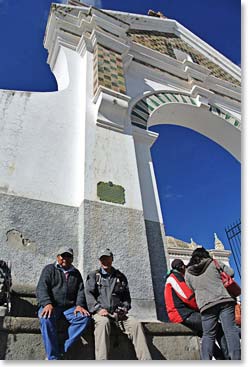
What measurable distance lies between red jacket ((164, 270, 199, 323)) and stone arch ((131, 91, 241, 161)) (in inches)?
129

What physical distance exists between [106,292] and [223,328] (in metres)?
1.10

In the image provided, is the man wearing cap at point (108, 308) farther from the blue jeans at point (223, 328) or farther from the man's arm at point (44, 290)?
the blue jeans at point (223, 328)

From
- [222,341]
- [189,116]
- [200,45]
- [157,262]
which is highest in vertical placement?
[200,45]

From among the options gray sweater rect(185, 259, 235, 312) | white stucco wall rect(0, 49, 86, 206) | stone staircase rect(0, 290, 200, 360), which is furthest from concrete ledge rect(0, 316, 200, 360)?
white stucco wall rect(0, 49, 86, 206)

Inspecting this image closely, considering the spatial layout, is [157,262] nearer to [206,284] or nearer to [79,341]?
[206,284]

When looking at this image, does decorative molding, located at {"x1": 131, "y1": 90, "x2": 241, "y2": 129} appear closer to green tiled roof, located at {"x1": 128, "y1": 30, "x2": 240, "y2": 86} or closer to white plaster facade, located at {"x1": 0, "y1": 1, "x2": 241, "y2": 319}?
white plaster facade, located at {"x1": 0, "y1": 1, "x2": 241, "y2": 319}

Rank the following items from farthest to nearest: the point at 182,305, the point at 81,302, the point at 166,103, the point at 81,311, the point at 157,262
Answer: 1. the point at 166,103
2. the point at 157,262
3. the point at 182,305
4. the point at 81,302
5. the point at 81,311

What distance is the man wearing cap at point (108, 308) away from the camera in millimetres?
2777

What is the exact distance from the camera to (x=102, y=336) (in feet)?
9.06

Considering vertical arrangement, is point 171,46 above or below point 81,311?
above

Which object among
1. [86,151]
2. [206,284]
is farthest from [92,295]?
[86,151]

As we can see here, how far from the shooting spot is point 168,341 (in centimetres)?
323

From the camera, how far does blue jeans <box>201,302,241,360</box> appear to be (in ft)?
9.37

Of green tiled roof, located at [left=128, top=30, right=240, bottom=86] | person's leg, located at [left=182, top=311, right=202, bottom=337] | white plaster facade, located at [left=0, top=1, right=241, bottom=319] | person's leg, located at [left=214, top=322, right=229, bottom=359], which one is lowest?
person's leg, located at [left=214, top=322, right=229, bottom=359]
